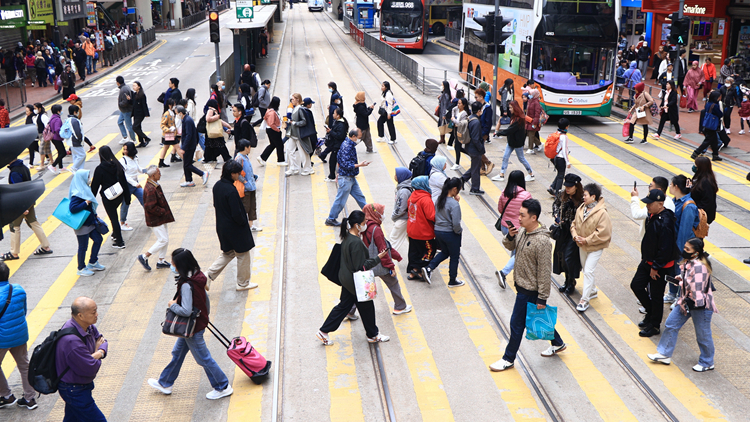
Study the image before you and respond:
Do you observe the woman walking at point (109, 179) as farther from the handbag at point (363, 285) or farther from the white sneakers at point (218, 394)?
the handbag at point (363, 285)

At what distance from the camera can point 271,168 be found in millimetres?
15703

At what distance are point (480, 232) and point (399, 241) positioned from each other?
2.16 m

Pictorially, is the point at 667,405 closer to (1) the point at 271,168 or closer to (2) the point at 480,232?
(2) the point at 480,232

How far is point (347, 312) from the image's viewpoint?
7531 millimetres

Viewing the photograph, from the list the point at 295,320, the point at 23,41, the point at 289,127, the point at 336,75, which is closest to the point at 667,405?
the point at 295,320

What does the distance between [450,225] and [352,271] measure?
6.98 ft

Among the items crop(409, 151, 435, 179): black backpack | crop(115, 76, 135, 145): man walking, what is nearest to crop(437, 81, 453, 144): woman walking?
crop(409, 151, 435, 179): black backpack

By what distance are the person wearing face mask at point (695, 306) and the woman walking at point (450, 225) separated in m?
2.78

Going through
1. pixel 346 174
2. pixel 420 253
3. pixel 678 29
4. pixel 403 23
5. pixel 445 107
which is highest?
pixel 403 23

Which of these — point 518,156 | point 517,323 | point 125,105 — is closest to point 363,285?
point 517,323

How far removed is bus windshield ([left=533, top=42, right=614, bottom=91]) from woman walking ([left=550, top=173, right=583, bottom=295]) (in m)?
12.4

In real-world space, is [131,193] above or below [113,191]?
below

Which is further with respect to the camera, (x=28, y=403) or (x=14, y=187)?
(x=28, y=403)

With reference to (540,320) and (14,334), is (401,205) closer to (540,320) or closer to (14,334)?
(540,320)
